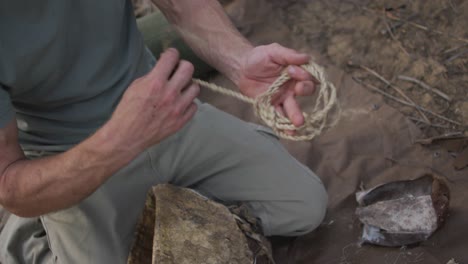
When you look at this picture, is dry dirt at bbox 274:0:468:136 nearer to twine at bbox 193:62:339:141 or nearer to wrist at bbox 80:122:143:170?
twine at bbox 193:62:339:141

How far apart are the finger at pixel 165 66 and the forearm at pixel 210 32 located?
15.4 inches

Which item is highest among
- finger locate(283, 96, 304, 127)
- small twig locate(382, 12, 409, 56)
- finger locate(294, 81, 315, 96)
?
finger locate(294, 81, 315, 96)

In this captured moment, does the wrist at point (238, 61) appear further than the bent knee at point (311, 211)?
No

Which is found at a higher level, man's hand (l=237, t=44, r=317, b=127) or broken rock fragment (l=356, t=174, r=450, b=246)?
man's hand (l=237, t=44, r=317, b=127)

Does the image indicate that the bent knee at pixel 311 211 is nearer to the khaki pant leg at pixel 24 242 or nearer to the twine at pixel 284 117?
the twine at pixel 284 117

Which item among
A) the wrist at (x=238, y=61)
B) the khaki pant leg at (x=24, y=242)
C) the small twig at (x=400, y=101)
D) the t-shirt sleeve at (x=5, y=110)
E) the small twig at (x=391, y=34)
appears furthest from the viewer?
the small twig at (x=391, y=34)

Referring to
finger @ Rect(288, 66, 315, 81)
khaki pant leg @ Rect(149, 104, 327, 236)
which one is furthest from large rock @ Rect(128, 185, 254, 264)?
finger @ Rect(288, 66, 315, 81)

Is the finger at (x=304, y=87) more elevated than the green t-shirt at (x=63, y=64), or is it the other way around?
the green t-shirt at (x=63, y=64)

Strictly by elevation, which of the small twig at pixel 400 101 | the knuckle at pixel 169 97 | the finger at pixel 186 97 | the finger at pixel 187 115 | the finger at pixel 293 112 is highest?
the knuckle at pixel 169 97

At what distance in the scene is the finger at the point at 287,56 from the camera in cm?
171

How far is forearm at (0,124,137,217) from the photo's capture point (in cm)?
161

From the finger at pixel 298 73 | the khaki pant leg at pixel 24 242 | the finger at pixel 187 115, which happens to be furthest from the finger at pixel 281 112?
the khaki pant leg at pixel 24 242

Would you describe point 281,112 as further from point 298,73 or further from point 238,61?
point 238,61

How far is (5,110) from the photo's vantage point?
1666 millimetres
